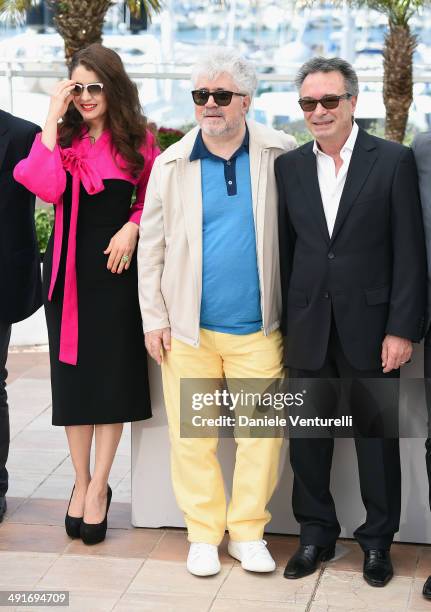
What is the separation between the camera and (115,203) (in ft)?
14.6

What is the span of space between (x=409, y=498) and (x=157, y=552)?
109cm

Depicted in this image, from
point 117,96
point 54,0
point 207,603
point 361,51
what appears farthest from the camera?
point 361,51

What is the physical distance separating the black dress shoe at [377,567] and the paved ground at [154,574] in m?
0.04

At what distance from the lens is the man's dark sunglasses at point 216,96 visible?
4.07m

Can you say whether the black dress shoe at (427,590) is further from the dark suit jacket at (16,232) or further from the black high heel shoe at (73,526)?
the dark suit jacket at (16,232)

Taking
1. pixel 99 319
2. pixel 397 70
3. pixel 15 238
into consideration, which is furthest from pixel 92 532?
pixel 397 70

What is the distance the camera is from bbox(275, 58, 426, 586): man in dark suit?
13.1 feet

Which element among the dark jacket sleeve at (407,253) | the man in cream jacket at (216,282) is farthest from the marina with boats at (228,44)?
the dark jacket sleeve at (407,253)

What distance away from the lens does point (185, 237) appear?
13.7 ft

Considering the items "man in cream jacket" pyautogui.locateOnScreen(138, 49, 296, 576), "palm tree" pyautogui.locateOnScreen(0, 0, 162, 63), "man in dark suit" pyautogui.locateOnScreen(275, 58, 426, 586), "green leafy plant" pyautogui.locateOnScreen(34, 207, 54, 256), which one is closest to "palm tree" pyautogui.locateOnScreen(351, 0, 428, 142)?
"palm tree" pyautogui.locateOnScreen(0, 0, 162, 63)

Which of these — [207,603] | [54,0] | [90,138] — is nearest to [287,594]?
[207,603]

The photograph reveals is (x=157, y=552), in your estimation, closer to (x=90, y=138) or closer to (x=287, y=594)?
(x=287, y=594)

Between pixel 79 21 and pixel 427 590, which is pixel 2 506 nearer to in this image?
pixel 427 590

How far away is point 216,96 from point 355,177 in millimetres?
607
